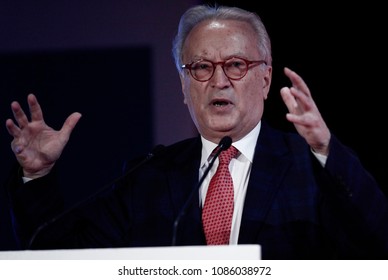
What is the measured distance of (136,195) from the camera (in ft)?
6.76

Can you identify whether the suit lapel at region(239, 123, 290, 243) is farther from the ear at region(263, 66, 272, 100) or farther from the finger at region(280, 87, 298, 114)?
the finger at region(280, 87, 298, 114)

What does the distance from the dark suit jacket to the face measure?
9 centimetres

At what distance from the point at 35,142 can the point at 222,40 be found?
25.0 inches

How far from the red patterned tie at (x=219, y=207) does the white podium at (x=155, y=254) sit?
486 mm

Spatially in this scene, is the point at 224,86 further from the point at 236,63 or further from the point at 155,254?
the point at 155,254

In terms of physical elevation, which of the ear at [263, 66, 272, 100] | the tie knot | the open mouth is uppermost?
the ear at [263, 66, 272, 100]

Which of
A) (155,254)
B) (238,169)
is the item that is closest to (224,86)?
(238,169)

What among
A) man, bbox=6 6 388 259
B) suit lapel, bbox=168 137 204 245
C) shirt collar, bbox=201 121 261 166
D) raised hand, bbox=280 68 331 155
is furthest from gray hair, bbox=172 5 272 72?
raised hand, bbox=280 68 331 155

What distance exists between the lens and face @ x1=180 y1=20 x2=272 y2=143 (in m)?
2.04

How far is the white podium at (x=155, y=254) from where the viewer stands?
1.36 metres

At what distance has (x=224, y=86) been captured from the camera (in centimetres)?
203

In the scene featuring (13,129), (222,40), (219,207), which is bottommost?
(219,207)

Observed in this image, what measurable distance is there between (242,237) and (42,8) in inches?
55.8
